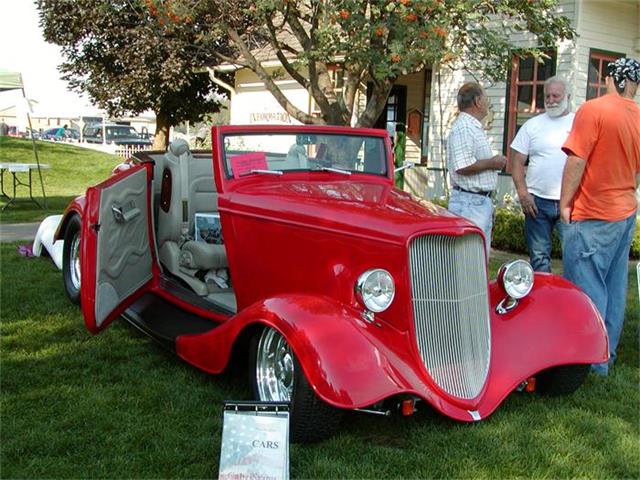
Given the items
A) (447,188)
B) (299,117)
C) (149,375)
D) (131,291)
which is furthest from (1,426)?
(447,188)

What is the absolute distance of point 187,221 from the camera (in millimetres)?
5750

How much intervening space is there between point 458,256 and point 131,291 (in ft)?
8.67

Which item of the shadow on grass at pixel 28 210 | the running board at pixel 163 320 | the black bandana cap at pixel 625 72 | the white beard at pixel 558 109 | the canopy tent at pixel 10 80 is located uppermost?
the canopy tent at pixel 10 80

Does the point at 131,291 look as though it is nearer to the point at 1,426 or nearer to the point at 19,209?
the point at 1,426

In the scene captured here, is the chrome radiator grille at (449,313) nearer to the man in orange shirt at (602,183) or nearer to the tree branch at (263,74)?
the man in orange shirt at (602,183)

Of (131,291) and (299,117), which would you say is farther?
(299,117)

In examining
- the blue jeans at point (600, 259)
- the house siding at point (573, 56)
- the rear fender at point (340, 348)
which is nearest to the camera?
the rear fender at point (340, 348)

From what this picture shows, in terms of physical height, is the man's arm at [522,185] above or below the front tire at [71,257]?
above

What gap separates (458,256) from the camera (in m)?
3.65

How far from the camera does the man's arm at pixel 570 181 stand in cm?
439

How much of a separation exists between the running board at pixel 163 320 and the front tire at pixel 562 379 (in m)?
2.14

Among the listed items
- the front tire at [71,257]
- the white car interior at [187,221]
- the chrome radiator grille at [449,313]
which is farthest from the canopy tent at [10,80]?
the chrome radiator grille at [449,313]

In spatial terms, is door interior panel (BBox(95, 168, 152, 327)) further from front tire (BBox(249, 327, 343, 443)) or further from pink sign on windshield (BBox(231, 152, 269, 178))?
front tire (BBox(249, 327, 343, 443))

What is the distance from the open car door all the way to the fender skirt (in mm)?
718
